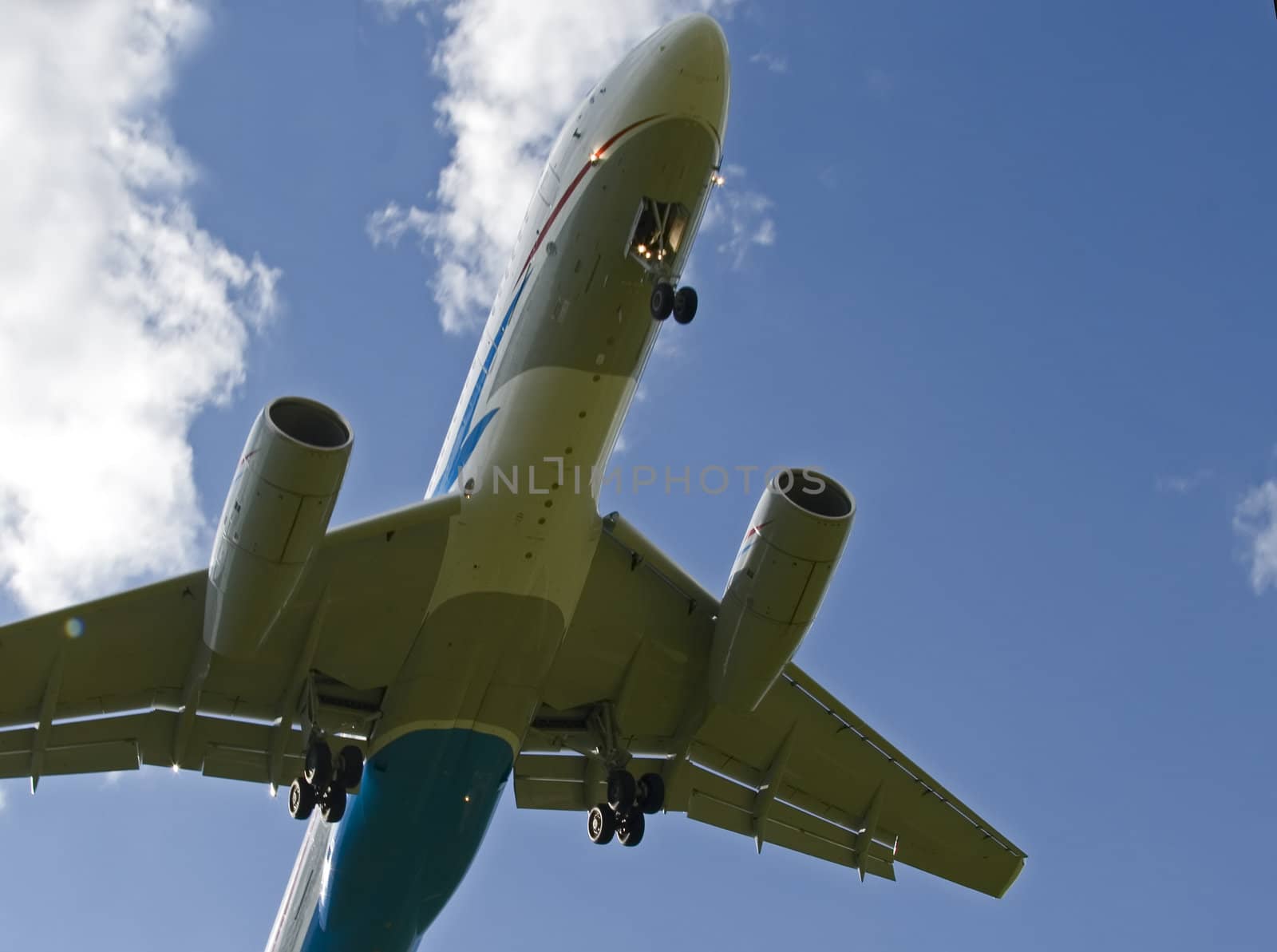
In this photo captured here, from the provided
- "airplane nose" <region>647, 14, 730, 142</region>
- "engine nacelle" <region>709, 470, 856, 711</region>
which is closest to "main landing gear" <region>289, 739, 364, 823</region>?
"engine nacelle" <region>709, 470, 856, 711</region>

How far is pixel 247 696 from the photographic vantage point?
14.5 metres

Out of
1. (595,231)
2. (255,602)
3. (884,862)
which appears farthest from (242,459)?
(884,862)

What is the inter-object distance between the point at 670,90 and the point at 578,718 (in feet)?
23.0

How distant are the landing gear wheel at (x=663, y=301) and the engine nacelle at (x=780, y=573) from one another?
2.06m

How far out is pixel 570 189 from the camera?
1301 cm

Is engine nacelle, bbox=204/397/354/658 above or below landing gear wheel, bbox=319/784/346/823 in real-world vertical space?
above

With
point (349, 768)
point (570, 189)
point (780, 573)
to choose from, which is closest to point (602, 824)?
point (349, 768)

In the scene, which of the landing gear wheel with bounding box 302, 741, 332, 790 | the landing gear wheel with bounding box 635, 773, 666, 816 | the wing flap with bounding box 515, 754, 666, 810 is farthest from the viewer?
the wing flap with bounding box 515, 754, 666, 810

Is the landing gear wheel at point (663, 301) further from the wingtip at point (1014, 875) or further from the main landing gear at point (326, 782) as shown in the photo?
the wingtip at point (1014, 875)

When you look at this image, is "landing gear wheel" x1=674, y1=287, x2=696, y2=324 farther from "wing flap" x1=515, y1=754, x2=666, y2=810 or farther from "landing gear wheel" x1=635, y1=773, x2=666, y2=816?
"wing flap" x1=515, y1=754, x2=666, y2=810

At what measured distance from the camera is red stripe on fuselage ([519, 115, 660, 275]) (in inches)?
494

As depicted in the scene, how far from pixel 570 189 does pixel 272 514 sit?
168 inches

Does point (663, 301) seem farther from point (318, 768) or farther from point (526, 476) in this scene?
point (318, 768)

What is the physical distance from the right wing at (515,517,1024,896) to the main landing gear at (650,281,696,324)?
2859 millimetres
